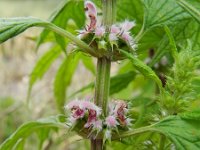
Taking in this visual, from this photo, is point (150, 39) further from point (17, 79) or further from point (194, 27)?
point (17, 79)

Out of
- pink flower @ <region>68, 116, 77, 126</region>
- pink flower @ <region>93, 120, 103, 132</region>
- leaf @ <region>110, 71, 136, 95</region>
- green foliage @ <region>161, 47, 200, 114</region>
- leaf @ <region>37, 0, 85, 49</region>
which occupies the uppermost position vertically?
leaf @ <region>37, 0, 85, 49</region>

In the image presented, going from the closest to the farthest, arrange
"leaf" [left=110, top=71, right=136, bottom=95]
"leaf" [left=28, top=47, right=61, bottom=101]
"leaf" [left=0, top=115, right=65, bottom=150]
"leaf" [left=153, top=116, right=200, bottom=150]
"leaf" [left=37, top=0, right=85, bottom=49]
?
"leaf" [left=153, top=116, right=200, bottom=150], "leaf" [left=0, top=115, right=65, bottom=150], "leaf" [left=37, top=0, right=85, bottom=49], "leaf" [left=110, top=71, right=136, bottom=95], "leaf" [left=28, top=47, right=61, bottom=101]

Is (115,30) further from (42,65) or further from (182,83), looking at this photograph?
(42,65)

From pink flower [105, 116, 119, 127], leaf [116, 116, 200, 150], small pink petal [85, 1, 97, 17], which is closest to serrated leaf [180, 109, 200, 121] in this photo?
leaf [116, 116, 200, 150]

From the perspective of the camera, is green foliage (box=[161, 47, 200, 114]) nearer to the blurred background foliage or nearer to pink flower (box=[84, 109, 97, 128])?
the blurred background foliage

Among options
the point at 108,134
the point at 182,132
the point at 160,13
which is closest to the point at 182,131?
the point at 182,132

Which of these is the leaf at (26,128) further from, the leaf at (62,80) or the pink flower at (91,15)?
the leaf at (62,80)

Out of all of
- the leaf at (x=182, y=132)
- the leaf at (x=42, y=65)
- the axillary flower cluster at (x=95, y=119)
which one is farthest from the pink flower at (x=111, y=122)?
the leaf at (x=42, y=65)

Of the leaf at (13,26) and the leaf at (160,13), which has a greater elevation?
the leaf at (160,13)
